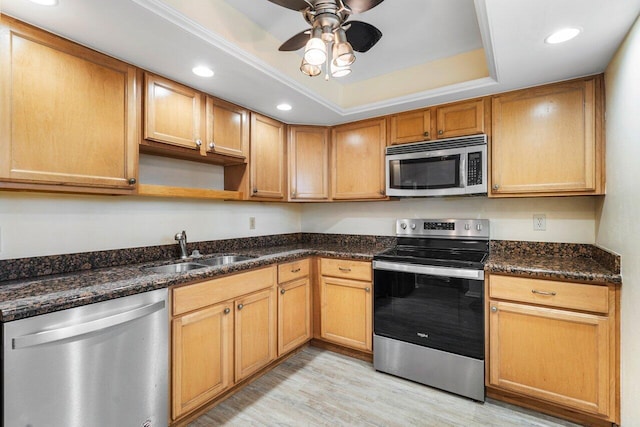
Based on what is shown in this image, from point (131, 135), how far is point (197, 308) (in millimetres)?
1116

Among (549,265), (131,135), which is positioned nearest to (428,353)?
(549,265)

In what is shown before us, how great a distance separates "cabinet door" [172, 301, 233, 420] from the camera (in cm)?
171

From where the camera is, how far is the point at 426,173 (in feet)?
8.29

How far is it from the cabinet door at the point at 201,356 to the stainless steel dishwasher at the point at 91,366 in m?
0.08

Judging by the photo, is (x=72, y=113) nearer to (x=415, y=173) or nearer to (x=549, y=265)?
(x=415, y=173)

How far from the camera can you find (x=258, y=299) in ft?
7.38

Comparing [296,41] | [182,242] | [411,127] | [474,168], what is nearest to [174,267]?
[182,242]

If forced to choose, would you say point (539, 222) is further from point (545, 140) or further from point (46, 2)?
point (46, 2)

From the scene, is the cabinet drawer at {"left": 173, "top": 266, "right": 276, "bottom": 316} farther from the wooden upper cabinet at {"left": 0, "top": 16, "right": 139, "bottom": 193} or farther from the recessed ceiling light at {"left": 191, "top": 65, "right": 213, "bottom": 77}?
the recessed ceiling light at {"left": 191, "top": 65, "right": 213, "bottom": 77}

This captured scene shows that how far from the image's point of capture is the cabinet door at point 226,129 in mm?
2246

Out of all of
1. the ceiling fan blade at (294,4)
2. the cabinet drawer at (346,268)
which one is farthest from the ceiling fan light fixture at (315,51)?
the cabinet drawer at (346,268)

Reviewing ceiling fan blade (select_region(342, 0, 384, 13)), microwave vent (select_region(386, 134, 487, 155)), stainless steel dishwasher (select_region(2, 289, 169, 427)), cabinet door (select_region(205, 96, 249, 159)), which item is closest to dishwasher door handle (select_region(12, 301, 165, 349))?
stainless steel dishwasher (select_region(2, 289, 169, 427))

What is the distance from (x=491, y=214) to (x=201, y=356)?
245cm

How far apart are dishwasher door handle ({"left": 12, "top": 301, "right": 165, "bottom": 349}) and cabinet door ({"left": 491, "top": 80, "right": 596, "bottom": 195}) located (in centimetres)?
244
